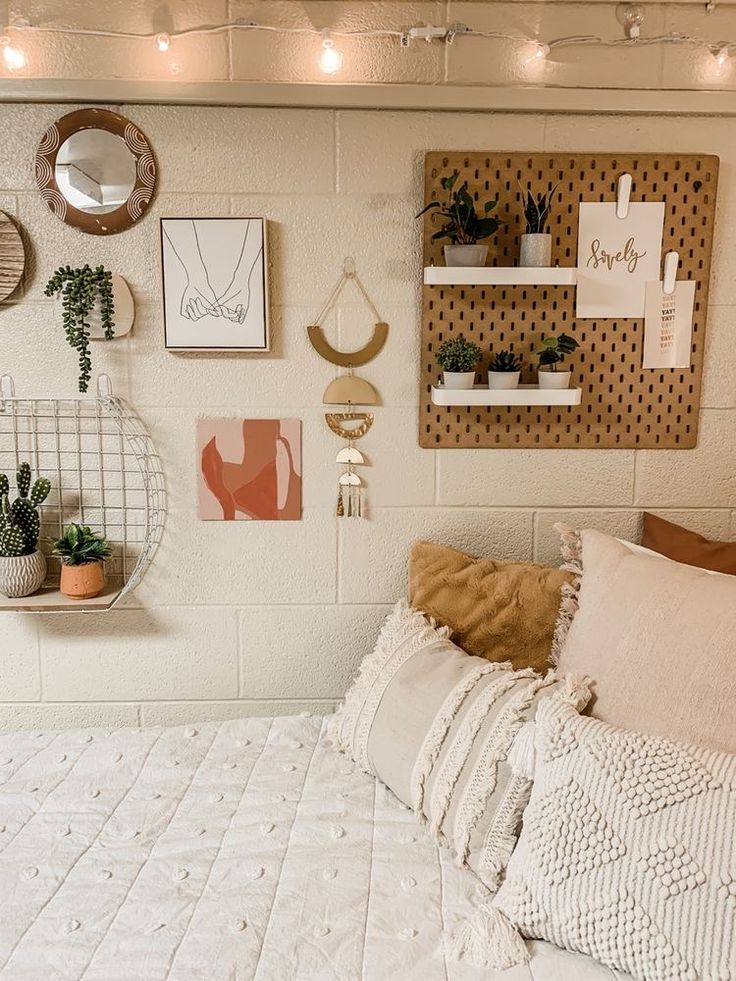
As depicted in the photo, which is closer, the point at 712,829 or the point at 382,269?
the point at 712,829

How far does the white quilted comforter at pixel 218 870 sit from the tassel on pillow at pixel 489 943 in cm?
2


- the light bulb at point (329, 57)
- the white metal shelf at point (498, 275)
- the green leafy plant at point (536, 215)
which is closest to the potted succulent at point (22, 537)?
the white metal shelf at point (498, 275)

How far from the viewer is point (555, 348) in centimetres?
173

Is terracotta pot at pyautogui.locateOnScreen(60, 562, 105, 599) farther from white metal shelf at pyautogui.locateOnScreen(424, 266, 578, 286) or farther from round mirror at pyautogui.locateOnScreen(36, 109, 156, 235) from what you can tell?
white metal shelf at pyautogui.locateOnScreen(424, 266, 578, 286)

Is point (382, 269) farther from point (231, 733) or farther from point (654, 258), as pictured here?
point (231, 733)

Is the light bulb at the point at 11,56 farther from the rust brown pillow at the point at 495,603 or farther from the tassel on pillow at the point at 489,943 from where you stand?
the tassel on pillow at the point at 489,943

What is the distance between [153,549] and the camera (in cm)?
192

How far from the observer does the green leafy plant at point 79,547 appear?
1.82 m

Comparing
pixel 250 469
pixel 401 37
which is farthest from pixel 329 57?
pixel 250 469

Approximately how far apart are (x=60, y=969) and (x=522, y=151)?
1.72 metres

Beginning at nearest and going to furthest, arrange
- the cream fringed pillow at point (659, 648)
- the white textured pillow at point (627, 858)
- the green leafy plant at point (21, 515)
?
the white textured pillow at point (627, 858) → the cream fringed pillow at point (659, 648) → the green leafy plant at point (21, 515)

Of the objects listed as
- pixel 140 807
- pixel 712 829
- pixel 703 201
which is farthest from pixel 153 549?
pixel 703 201

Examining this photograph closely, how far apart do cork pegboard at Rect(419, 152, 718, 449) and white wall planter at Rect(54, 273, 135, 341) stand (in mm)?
655

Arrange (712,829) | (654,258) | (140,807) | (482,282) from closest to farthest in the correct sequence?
(712,829) < (140,807) < (482,282) < (654,258)
